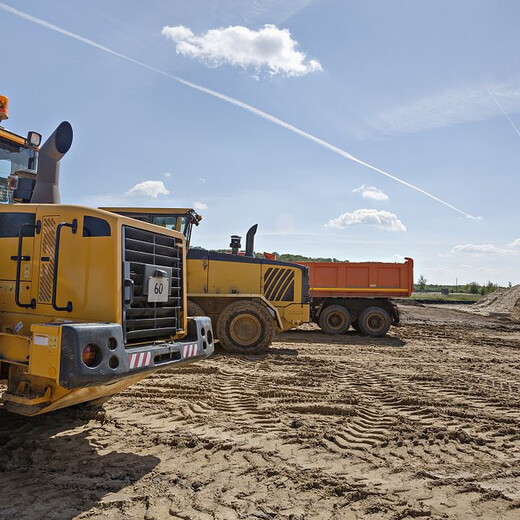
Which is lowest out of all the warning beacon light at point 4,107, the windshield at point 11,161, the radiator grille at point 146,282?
the radiator grille at point 146,282

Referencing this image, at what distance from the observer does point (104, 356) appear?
11.5 feet

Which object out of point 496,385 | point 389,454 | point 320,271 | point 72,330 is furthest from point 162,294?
point 320,271

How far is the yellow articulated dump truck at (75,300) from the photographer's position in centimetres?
347

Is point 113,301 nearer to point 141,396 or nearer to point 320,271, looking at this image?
point 141,396

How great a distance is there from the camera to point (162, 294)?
4453 millimetres

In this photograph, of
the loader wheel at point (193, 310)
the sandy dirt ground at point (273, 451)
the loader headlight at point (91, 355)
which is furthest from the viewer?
the loader wheel at point (193, 310)

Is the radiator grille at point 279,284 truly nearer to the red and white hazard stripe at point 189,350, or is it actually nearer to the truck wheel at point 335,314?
the truck wheel at point 335,314

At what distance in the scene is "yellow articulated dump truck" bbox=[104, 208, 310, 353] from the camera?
9219 millimetres

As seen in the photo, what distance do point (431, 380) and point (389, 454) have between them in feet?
11.5

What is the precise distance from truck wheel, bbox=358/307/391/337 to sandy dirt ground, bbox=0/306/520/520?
20.4ft

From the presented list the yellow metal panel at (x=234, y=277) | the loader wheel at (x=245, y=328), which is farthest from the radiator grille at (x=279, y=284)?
the loader wheel at (x=245, y=328)

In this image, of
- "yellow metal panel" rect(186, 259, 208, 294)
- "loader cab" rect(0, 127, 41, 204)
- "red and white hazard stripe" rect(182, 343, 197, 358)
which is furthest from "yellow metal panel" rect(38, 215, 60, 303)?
"yellow metal panel" rect(186, 259, 208, 294)

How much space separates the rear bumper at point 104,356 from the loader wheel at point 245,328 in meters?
4.95

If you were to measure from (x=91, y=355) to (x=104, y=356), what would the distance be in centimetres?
10
